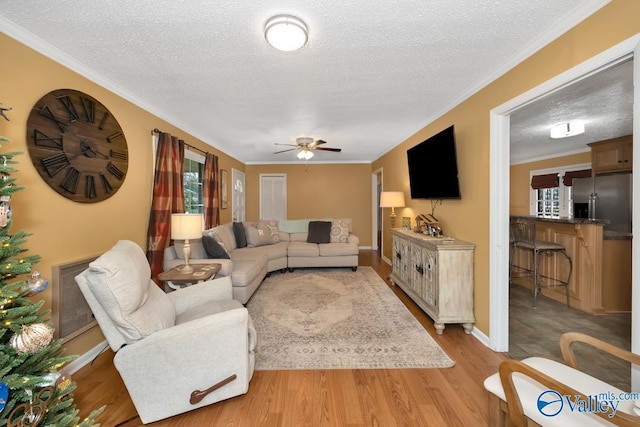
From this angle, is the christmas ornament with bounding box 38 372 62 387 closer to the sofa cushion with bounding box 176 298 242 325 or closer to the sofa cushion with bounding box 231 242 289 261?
the sofa cushion with bounding box 176 298 242 325

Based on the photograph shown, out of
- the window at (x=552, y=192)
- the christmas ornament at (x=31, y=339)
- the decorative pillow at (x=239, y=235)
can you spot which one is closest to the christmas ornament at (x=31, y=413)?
the christmas ornament at (x=31, y=339)

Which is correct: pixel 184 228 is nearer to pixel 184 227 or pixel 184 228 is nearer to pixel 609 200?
pixel 184 227

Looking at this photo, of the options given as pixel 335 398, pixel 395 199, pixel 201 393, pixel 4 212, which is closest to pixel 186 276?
pixel 201 393

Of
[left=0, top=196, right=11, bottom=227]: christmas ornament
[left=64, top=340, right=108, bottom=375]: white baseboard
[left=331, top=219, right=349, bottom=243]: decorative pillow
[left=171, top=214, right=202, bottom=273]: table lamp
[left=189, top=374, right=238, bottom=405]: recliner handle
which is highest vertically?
[left=0, top=196, right=11, bottom=227]: christmas ornament

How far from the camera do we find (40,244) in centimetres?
183

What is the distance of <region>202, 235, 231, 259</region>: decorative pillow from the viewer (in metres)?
3.45

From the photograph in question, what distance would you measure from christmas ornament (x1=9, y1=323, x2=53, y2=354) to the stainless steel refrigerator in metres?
5.98

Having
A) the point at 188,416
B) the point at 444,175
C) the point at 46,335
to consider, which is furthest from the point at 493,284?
the point at 46,335

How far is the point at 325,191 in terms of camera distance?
734 cm

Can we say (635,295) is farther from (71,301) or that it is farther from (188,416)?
(71,301)

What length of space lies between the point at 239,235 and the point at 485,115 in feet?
13.4

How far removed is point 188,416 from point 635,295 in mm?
2587

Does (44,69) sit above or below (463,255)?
above

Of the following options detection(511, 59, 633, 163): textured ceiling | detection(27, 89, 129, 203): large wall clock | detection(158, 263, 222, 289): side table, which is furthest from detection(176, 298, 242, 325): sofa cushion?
detection(511, 59, 633, 163): textured ceiling
